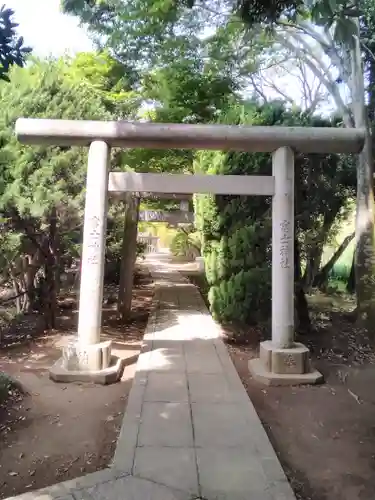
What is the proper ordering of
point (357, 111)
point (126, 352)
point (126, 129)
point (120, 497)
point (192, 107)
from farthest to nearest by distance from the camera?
point (192, 107) < point (357, 111) < point (126, 352) < point (126, 129) < point (120, 497)

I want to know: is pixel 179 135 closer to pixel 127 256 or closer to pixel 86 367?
pixel 86 367

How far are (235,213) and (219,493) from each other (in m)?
5.68

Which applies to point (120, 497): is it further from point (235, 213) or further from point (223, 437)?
point (235, 213)

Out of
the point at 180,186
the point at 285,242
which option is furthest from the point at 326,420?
the point at 180,186

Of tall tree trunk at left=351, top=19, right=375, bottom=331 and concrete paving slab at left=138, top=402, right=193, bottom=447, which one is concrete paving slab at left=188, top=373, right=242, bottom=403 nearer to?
concrete paving slab at left=138, top=402, right=193, bottom=447

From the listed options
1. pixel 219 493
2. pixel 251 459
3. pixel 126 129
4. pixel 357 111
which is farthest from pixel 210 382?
pixel 357 111

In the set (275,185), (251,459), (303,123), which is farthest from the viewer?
(303,123)

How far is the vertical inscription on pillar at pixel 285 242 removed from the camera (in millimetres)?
5736

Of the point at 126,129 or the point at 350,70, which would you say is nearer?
the point at 126,129

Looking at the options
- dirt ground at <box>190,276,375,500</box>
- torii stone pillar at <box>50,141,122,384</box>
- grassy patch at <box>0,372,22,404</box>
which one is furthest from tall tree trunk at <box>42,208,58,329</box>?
dirt ground at <box>190,276,375,500</box>

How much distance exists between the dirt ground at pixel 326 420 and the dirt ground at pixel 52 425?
1557mm

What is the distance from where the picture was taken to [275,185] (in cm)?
580

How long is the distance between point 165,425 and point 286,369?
2259 millimetres

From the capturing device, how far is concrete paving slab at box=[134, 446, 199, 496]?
9.55 ft
